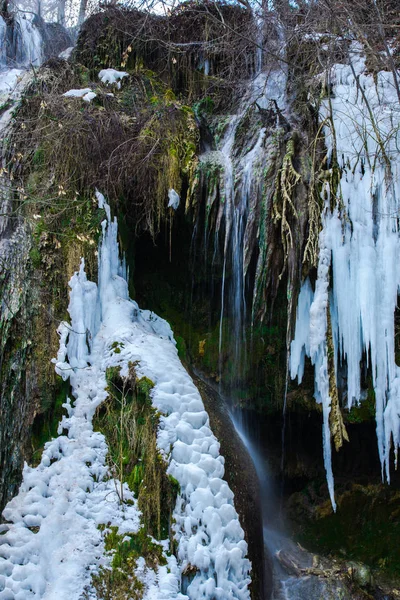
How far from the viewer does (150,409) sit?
3898mm

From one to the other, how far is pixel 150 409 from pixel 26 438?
3.91 feet

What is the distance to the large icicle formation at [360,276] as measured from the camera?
15.6 feet

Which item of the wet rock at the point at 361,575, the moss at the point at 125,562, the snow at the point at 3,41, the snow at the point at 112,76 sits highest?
the snow at the point at 3,41

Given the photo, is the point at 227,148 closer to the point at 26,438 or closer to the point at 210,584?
the point at 26,438

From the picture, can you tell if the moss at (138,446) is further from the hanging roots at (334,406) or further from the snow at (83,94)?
the snow at (83,94)

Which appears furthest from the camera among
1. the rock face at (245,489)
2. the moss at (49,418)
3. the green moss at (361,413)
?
the green moss at (361,413)

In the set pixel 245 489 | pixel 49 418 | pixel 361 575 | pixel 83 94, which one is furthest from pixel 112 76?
pixel 361 575

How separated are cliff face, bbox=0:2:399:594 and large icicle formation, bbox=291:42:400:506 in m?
0.01

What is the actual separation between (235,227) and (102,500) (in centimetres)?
303

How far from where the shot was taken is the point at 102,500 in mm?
3535

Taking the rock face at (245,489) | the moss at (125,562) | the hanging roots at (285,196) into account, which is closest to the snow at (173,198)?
the hanging roots at (285,196)

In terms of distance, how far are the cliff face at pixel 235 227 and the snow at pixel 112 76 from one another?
20mm

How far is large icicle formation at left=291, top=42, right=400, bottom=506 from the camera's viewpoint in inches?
187

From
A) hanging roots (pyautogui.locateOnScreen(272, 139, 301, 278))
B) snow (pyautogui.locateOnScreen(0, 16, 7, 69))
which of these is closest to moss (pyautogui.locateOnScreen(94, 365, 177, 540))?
hanging roots (pyautogui.locateOnScreen(272, 139, 301, 278))
